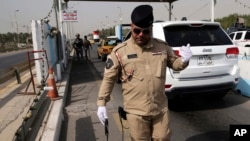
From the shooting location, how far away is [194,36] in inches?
246

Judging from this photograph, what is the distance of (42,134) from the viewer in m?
4.95

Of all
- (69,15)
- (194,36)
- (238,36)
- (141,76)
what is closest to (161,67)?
(141,76)

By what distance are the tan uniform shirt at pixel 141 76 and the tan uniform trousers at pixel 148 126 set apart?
0.06 metres

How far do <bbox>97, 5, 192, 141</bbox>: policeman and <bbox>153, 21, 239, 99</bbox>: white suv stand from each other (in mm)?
2879

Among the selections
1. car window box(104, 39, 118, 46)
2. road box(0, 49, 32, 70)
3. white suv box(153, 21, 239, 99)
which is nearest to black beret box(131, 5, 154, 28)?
white suv box(153, 21, 239, 99)

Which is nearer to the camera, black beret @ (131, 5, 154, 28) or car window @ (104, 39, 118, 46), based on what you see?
black beret @ (131, 5, 154, 28)

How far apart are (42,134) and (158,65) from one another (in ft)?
9.10

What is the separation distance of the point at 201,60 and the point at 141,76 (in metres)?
3.34

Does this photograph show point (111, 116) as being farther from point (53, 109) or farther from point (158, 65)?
point (158, 65)

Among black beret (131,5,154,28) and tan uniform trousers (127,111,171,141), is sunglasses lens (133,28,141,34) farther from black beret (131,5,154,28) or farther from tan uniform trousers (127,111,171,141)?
tan uniform trousers (127,111,171,141)

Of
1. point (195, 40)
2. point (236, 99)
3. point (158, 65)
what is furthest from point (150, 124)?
point (236, 99)

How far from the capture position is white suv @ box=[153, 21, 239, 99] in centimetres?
595

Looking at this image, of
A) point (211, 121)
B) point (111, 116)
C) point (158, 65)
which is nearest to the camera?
point (158, 65)

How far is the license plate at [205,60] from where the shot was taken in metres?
6.00
